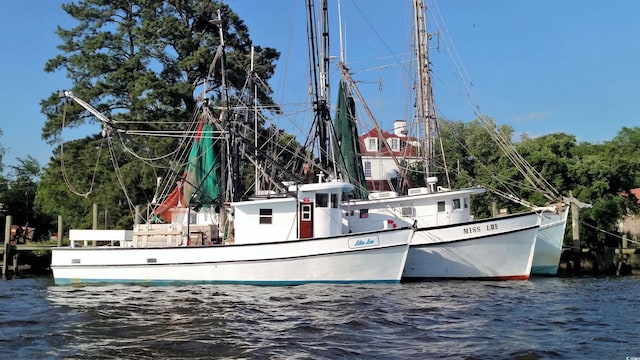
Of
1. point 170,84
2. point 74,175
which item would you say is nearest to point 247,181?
point 170,84

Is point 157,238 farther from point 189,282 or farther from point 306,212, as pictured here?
point 306,212

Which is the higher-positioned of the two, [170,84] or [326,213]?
[170,84]

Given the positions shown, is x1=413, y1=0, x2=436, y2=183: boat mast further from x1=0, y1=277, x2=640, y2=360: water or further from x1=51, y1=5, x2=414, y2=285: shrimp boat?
x1=0, y1=277, x2=640, y2=360: water

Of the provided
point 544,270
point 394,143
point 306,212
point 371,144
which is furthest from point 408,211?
point 371,144

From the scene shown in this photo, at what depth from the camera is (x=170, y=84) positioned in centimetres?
3738

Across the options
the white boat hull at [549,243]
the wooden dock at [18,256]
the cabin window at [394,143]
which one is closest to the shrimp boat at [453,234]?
the white boat hull at [549,243]

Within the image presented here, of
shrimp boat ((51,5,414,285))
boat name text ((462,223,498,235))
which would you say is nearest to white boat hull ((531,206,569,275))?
boat name text ((462,223,498,235))

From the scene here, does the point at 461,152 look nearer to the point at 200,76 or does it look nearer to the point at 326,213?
the point at 200,76

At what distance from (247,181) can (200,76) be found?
7.99m

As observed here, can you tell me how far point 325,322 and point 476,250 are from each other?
443 inches

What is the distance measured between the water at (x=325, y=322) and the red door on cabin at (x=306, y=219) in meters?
2.16

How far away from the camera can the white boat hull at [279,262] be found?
20969mm

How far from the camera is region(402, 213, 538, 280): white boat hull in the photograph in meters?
23.2

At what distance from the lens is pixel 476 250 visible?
2338 cm
